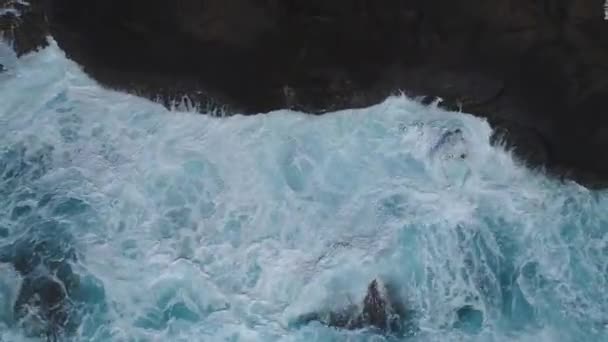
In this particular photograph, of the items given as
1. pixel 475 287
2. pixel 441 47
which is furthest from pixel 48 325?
pixel 441 47

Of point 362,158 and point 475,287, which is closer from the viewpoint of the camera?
point 475,287

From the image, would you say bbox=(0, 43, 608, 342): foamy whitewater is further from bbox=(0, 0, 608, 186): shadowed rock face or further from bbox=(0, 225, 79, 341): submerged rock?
bbox=(0, 0, 608, 186): shadowed rock face

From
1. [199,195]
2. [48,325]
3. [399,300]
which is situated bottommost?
[48,325]

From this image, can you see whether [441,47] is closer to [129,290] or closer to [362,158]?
[362,158]

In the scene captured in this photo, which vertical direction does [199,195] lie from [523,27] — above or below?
below

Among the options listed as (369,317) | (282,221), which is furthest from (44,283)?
(369,317)

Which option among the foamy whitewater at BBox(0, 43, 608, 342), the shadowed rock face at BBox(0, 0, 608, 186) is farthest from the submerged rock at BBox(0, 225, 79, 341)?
the shadowed rock face at BBox(0, 0, 608, 186)
